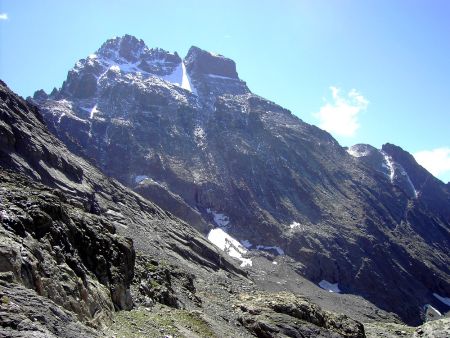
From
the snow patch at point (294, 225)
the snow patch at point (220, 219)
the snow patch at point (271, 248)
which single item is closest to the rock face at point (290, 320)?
the snow patch at point (271, 248)

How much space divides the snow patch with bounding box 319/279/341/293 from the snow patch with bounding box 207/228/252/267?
2931 cm

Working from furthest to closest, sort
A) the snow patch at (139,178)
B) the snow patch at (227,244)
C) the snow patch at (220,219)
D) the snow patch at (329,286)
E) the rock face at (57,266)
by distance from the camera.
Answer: the snow patch at (139,178) → the snow patch at (220,219) → the snow patch at (329,286) → the snow patch at (227,244) → the rock face at (57,266)

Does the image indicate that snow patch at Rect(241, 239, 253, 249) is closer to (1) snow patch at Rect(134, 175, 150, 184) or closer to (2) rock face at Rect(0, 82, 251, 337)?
(1) snow patch at Rect(134, 175, 150, 184)

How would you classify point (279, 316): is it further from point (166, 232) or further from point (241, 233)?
point (241, 233)

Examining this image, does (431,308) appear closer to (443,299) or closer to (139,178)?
(443,299)

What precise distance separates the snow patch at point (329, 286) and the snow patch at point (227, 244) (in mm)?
29310

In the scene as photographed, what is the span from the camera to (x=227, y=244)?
6658 inches

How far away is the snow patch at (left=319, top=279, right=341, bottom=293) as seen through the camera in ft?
534

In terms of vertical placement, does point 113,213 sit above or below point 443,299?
below

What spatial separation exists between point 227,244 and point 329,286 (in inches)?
1539

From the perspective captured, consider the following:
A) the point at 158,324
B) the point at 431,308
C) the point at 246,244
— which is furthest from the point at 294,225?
the point at 158,324

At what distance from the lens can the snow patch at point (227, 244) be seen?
6225 inches

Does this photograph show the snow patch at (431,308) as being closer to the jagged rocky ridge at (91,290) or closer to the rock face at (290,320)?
the jagged rocky ridge at (91,290)

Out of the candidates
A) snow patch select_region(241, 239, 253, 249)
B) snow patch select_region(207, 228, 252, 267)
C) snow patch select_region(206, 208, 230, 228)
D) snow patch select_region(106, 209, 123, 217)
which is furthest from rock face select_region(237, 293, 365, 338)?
snow patch select_region(206, 208, 230, 228)
